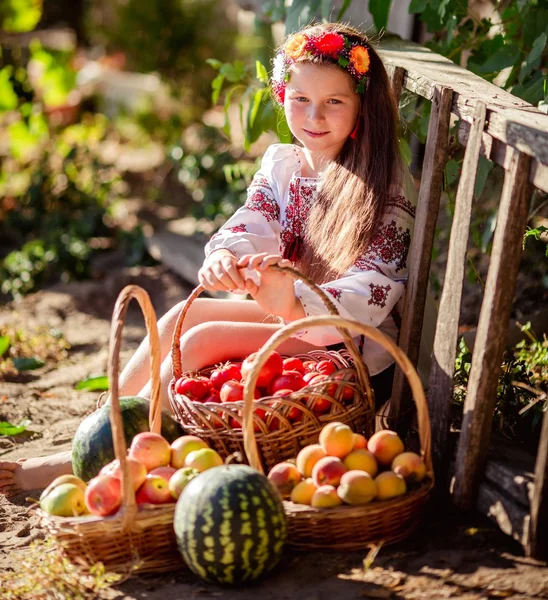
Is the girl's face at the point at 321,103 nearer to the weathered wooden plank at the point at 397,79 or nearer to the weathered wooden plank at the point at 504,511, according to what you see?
the weathered wooden plank at the point at 397,79

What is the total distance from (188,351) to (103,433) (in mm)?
453

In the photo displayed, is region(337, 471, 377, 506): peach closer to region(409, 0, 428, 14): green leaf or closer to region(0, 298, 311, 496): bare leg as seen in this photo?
region(0, 298, 311, 496): bare leg

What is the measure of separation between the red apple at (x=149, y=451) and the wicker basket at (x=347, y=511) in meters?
0.33

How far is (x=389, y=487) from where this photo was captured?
7.89 feet

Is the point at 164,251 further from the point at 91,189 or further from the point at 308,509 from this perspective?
the point at 308,509

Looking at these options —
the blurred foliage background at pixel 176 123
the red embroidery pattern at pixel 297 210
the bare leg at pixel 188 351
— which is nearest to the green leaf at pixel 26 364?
the blurred foliage background at pixel 176 123

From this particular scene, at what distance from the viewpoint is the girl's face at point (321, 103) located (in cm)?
303

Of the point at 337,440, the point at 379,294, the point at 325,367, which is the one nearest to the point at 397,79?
the point at 379,294

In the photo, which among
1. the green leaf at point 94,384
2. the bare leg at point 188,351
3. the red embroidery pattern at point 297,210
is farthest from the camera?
the green leaf at point 94,384

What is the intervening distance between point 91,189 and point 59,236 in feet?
2.94

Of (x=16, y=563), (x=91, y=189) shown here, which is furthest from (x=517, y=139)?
(x=91, y=189)

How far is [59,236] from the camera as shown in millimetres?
6203

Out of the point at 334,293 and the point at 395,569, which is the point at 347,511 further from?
the point at 334,293

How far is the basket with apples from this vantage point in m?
2.33
